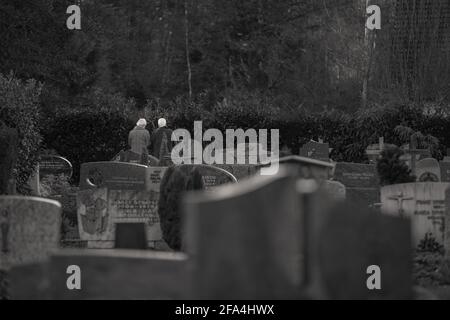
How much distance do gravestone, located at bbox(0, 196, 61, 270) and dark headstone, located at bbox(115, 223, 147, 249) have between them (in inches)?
61.7

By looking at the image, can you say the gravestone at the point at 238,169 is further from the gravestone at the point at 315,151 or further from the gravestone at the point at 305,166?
the gravestone at the point at 305,166

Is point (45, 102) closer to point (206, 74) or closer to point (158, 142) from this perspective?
point (158, 142)

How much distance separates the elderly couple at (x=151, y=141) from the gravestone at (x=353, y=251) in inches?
675

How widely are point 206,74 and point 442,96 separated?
1525 centimetres

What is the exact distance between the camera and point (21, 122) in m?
22.9

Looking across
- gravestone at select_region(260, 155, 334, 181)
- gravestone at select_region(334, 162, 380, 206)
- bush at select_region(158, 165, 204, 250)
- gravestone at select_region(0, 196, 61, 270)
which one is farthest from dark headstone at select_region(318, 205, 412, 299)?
gravestone at select_region(334, 162, 380, 206)

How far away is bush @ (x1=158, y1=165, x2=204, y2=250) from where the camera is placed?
15633 millimetres

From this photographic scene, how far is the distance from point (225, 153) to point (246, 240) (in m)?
18.8

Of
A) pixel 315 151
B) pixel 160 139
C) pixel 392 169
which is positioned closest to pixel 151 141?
pixel 160 139

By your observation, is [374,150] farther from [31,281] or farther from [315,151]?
[31,281]

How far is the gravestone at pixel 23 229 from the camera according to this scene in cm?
1105

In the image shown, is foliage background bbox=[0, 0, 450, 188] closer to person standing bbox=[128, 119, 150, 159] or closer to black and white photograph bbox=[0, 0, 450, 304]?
black and white photograph bbox=[0, 0, 450, 304]

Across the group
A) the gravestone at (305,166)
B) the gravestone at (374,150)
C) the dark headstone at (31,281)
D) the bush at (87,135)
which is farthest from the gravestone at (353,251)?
the bush at (87,135)

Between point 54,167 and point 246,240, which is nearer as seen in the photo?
point 246,240
